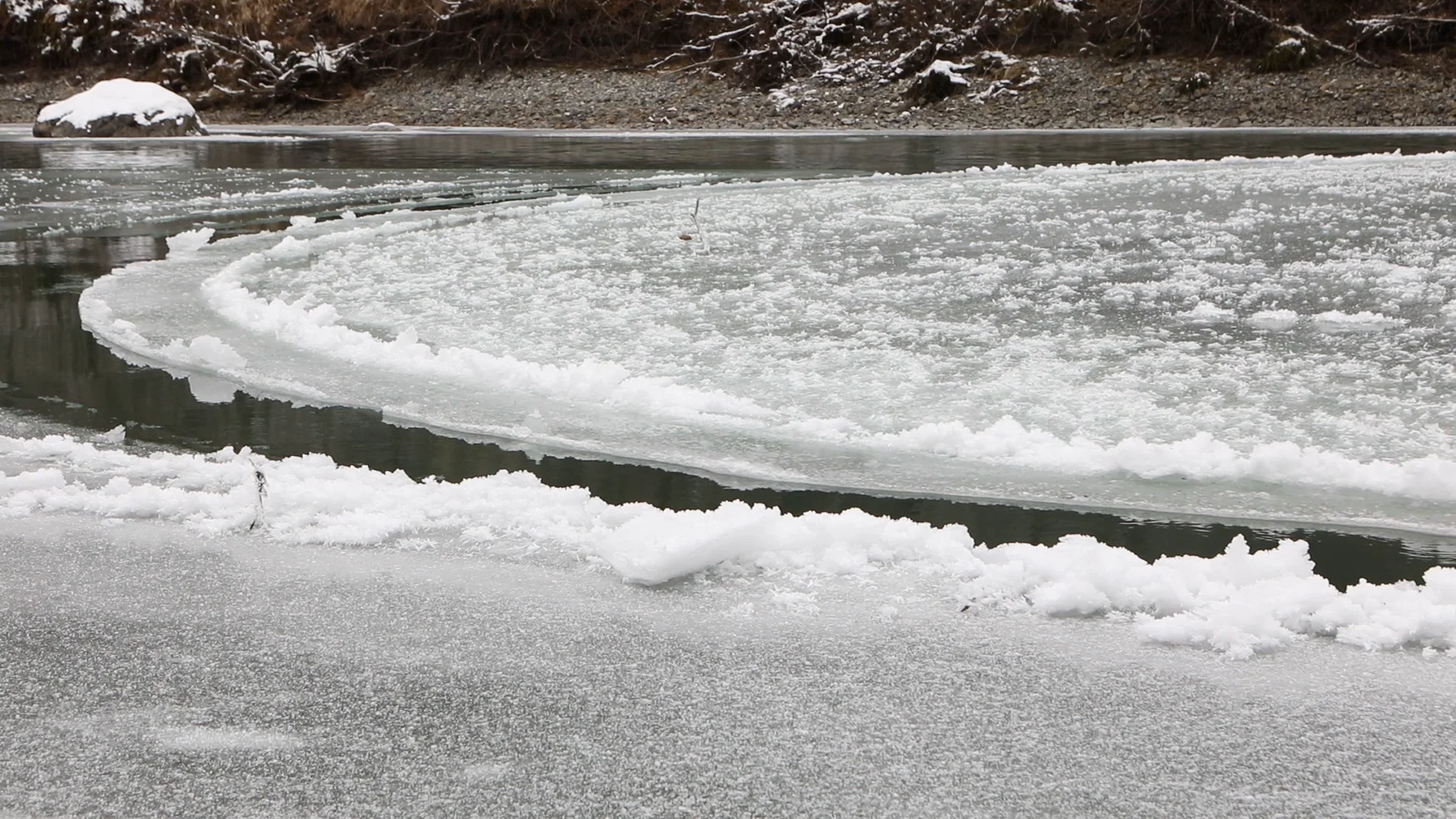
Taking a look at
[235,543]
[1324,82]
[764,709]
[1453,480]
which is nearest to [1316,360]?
[1453,480]

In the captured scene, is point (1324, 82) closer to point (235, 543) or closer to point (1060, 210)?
point (1060, 210)

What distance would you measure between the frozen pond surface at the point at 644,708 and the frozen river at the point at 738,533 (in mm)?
10

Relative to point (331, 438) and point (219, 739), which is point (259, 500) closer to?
point (331, 438)

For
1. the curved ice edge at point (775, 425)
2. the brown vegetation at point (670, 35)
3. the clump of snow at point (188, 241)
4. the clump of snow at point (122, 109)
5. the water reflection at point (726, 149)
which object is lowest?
the curved ice edge at point (775, 425)

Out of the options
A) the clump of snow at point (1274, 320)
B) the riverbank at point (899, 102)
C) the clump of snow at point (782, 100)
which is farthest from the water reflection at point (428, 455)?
the clump of snow at point (782, 100)

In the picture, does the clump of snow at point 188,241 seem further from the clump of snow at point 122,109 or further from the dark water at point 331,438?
the clump of snow at point 122,109

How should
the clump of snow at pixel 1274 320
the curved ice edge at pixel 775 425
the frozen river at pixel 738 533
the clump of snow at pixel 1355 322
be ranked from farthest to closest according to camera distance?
the clump of snow at pixel 1274 320
the clump of snow at pixel 1355 322
the curved ice edge at pixel 775 425
the frozen river at pixel 738 533

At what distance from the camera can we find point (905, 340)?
604 cm

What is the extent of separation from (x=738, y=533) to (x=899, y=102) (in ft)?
88.5

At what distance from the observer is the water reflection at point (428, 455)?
12.1ft

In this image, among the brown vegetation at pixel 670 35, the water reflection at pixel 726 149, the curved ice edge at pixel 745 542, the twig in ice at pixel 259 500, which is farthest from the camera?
the brown vegetation at pixel 670 35

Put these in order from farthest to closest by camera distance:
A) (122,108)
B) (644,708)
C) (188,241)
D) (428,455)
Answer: (122,108) → (188,241) → (428,455) → (644,708)

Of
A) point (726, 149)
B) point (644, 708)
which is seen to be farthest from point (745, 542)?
point (726, 149)

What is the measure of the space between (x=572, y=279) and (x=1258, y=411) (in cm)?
428
